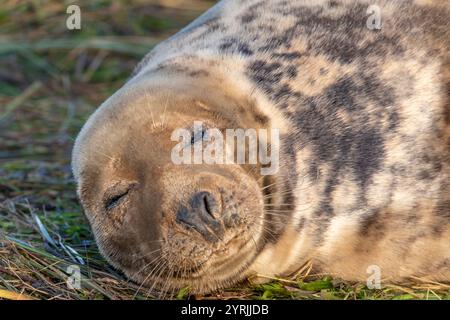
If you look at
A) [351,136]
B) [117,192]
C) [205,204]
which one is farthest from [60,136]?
[205,204]

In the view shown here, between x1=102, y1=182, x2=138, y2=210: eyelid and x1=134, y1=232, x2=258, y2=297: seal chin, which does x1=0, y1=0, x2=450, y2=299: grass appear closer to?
x1=134, y1=232, x2=258, y2=297: seal chin

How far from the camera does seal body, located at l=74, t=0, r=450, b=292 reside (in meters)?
4.20

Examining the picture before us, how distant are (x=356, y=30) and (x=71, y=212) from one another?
181cm

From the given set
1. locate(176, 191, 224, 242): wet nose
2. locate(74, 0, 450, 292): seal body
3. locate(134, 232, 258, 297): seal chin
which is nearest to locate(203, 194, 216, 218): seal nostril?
locate(176, 191, 224, 242): wet nose

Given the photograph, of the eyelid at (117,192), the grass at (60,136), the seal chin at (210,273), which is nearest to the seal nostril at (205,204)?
the seal chin at (210,273)

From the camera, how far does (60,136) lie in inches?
265

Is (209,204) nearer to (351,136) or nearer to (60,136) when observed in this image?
(351,136)

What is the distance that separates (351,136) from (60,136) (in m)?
2.95

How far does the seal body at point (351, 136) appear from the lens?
4.20 m

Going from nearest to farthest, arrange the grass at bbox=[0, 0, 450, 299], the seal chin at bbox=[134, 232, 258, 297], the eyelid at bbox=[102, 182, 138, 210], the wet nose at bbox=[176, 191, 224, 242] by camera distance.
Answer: the wet nose at bbox=[176, 191, 224, 242] < the seal chin at bbox=[134, 232, 258, 297] < the eyelid at bbox=[102, 182, 138, 210] < the grass at bbox=[0, 0, 450, 299]

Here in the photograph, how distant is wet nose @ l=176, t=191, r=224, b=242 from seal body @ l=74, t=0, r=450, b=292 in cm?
34

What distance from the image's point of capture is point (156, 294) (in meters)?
4.16

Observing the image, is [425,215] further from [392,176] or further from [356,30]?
[356,30]
